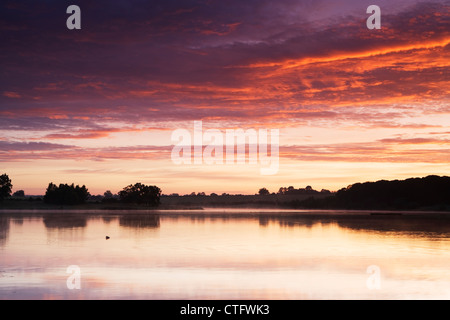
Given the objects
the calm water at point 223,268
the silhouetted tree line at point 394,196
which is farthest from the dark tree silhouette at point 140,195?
the calm water at point 223,268

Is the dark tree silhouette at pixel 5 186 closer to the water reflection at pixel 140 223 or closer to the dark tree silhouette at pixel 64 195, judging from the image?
the dark tree silhouette at pixel 64 195

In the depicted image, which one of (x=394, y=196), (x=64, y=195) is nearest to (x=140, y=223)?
(x=64, y=195)

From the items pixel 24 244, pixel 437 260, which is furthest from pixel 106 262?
pixel 437 260

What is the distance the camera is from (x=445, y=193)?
130 m

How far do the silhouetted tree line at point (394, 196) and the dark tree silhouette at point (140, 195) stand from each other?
154ft

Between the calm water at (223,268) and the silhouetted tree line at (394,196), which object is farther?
the silhouetted tree line at (394,196)

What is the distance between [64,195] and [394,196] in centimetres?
8077

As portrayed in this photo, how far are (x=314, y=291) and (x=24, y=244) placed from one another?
19.0 metres

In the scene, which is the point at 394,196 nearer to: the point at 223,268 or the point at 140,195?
the point at 140,195

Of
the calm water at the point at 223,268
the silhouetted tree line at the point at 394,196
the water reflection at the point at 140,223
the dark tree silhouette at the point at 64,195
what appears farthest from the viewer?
the silhouetted tree line at the point at 394,196

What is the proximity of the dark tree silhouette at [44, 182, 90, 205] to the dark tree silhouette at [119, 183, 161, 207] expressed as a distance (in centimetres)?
969

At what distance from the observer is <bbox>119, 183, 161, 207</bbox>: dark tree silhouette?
123188mm

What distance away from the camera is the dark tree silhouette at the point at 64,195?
11869cm

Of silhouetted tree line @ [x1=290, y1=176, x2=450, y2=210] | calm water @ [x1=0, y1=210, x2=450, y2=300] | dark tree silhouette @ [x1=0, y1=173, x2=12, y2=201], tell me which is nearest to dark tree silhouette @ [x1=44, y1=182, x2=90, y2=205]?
dark tree silhouette @ [x1=0, y1=173, x2=12, y2=201]
